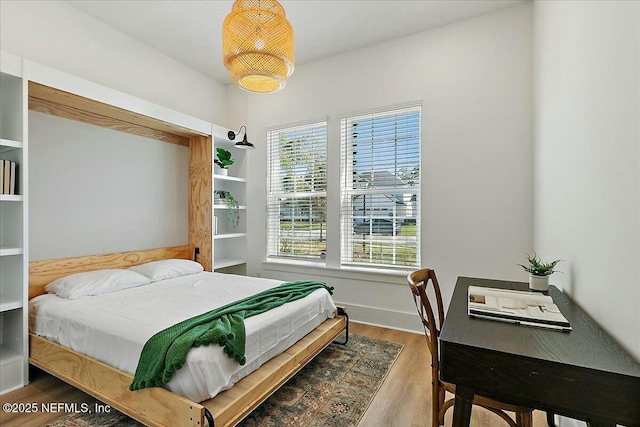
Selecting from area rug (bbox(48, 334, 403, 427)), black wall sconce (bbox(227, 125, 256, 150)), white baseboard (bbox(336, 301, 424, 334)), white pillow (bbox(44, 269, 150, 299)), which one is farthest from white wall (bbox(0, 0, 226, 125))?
white baseboard (bbox(336, 301, 424, 334))

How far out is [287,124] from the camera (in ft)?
12.9

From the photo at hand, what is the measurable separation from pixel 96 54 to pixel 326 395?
3.70 meters

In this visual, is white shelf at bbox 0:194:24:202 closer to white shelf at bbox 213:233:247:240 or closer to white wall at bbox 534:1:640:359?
white shelf at bbox 213:233:247:240

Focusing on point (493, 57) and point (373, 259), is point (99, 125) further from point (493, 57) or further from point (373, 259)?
point (493, 57)

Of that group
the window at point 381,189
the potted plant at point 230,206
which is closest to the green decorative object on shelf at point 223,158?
the potted plant at point 230,206

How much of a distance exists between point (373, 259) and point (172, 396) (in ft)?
7.96

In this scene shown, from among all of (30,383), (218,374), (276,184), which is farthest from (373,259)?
(30,383)

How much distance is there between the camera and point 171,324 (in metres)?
1.81

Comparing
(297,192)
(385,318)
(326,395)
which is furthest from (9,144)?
(385,318)

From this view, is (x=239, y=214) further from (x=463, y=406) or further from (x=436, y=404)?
(x=463, y=406)

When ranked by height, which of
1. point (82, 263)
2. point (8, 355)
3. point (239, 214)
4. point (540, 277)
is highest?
point (239, 214)

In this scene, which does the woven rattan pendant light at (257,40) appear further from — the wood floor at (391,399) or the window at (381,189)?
the wood floor at (391,399)

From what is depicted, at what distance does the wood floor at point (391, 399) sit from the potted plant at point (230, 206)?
2428 mm

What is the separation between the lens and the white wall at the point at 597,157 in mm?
1001
